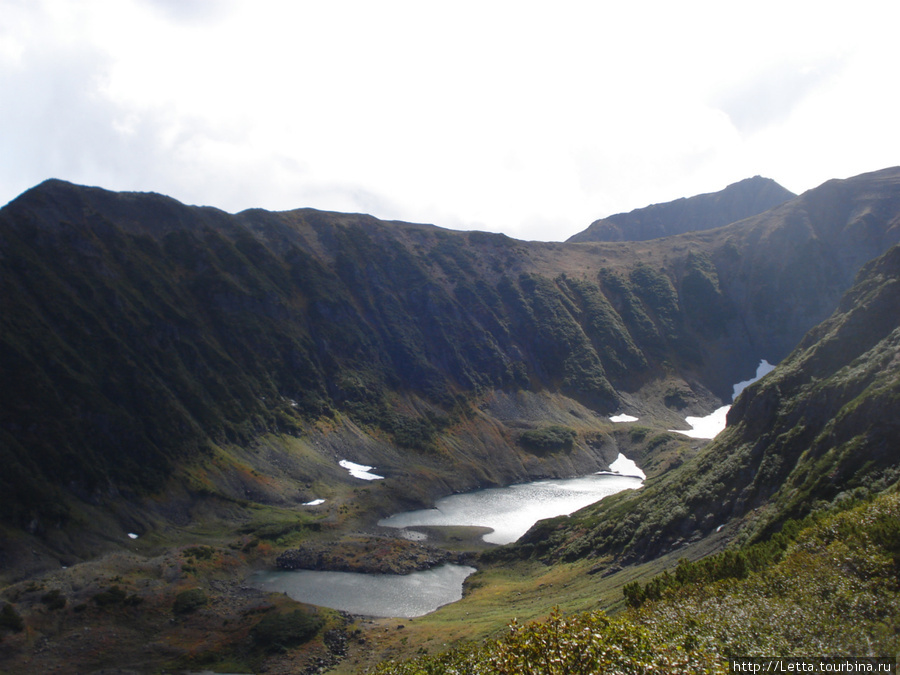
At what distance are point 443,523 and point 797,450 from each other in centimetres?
6213

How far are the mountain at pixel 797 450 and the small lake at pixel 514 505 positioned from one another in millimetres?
27859

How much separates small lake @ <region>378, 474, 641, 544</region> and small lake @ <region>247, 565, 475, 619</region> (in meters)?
21.0

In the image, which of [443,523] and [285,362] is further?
[285,362]

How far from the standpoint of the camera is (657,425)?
159250 millimetres

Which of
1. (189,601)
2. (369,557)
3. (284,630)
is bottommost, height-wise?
(369,557)

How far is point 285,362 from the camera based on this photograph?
133375 mm

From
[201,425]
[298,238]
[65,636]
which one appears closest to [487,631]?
[65,636]

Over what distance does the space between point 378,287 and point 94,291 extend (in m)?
84.0

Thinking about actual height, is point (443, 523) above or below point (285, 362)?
below

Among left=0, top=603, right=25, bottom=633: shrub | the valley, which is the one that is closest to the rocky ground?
left=0, top=603, right=25, bottom=633: shrub

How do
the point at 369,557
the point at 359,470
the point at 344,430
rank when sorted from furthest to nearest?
the point at 344,430 → the point at 359,470 → the point at 369,557

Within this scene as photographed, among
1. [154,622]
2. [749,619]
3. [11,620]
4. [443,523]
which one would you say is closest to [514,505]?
[443,523]

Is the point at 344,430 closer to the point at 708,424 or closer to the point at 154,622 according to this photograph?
the point at 154,622

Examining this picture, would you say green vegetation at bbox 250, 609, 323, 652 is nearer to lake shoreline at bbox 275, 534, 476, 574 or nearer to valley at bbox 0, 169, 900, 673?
valley at bbox 0, 169, 900, 673
